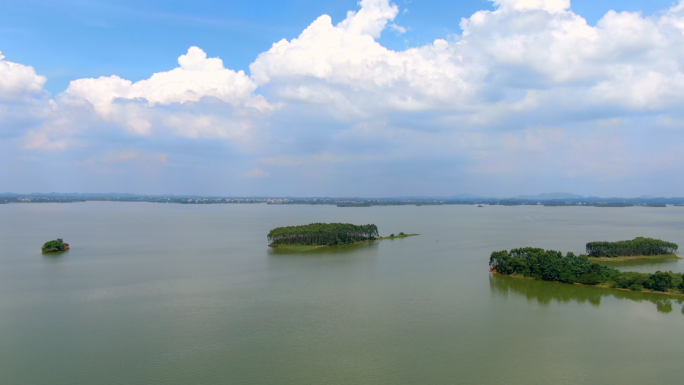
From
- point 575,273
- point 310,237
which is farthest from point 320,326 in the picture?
point 310,237

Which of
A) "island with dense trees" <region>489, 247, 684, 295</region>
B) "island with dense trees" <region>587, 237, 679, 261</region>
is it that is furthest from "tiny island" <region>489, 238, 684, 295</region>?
"island with dense trees" <region>587, 237, 679, 261</region>

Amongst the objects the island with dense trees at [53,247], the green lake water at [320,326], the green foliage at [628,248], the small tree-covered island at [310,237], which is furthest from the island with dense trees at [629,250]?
the island with dense trees at [53,247]

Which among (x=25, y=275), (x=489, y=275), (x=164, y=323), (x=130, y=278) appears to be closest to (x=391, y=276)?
(x=489, y=275)

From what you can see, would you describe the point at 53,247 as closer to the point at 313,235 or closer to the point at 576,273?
the point at 313,235

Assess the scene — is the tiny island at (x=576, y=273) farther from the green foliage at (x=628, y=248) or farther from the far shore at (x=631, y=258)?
the green foliage at (x=628, y=248)

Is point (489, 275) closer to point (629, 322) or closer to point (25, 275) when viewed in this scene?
point (629, 322)

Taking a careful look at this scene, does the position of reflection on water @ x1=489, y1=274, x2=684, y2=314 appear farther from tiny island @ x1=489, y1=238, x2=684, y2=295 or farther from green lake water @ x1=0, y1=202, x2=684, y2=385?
tiny island @ x1=489, y1=238, x2=684, y2=295
